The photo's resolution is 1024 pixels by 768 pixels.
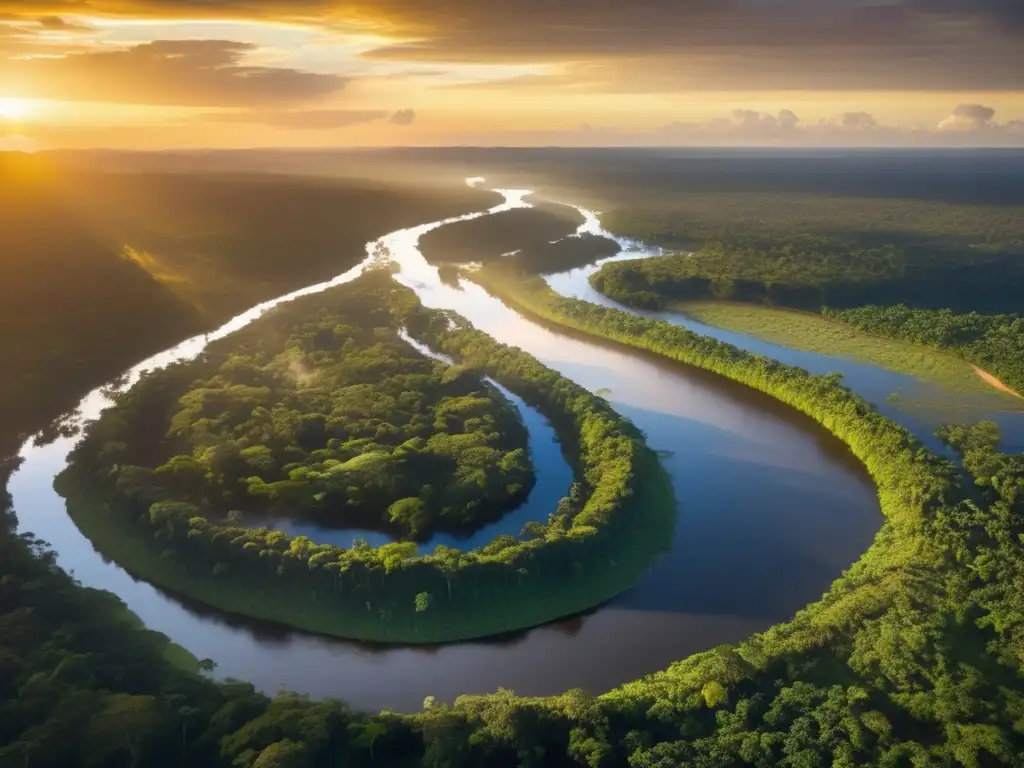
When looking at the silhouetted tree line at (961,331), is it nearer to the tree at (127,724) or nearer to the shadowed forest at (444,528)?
the shadowed forest at (444,528)

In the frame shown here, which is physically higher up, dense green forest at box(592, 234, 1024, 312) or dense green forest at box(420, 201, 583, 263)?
dense green forest at box(592, 234, 1024, 312)

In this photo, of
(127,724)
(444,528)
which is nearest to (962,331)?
(444,528)

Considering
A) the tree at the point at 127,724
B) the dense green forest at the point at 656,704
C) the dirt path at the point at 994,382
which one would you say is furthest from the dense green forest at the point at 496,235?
the tree at the point at 127,724

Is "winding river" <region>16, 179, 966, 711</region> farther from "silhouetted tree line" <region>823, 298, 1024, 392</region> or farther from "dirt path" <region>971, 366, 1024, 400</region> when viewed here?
"silhouetted tree line" <region>823, 298, 1024, 392</region>

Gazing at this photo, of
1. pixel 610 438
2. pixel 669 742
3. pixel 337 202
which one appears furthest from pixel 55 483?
pixel 337 202

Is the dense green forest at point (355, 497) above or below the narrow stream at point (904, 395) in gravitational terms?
below

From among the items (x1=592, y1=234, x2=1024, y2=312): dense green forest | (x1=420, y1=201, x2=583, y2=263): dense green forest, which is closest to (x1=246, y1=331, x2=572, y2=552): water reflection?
(x1=592, y1=234, x2=1024, y2=312): dense green forest

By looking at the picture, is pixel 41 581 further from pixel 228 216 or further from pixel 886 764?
pixel 228 216
